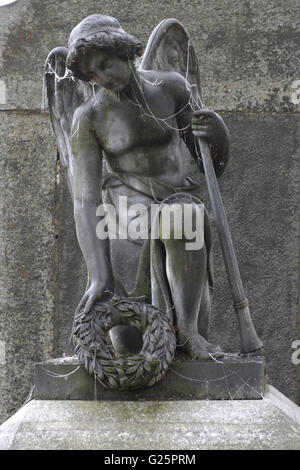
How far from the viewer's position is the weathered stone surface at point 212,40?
5.32m

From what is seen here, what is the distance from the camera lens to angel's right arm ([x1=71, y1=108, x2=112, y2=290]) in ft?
11.7

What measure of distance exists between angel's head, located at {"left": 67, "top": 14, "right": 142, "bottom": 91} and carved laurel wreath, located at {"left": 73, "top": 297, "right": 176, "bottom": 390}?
0.88 m

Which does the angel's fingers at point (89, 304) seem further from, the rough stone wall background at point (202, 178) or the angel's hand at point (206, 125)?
the rough stone wall background at point (202, 178)

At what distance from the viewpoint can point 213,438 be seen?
119 inches

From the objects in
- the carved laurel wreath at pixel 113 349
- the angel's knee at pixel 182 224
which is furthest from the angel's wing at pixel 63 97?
the carved laurel wreath at pixel 113 349

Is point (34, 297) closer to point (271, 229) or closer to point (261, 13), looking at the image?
point (271, 229)

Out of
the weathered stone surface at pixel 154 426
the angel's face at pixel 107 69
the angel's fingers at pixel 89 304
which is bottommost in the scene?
the weathered stone surface at pixel 154 426

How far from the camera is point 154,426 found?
310 centimetres

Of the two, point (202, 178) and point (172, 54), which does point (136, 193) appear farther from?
point (202, 178)

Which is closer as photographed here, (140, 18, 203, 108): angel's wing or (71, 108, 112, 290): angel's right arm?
(71, 108, 112, 290): angel's right arm

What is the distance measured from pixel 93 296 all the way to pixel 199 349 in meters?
0.45

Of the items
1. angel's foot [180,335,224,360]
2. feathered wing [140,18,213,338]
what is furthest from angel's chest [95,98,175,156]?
angel's foot [180,335,224,360]

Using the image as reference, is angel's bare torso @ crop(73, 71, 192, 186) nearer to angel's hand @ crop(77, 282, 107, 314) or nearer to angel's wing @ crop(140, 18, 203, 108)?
angel's wing @ crop(140, 18, 203, 108)

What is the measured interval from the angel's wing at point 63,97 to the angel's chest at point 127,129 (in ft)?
1.25
